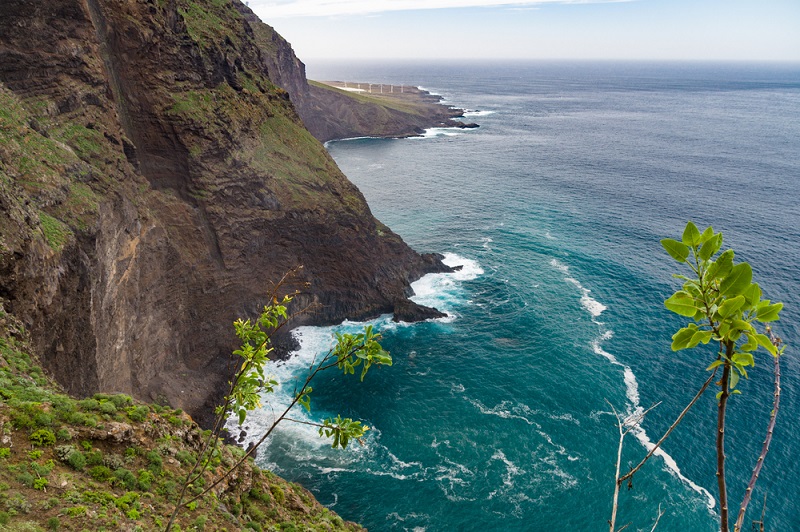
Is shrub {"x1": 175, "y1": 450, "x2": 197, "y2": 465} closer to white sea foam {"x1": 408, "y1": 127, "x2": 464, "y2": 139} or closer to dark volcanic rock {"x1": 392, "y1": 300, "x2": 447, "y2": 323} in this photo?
dark volcanic rock {"x1": 392, "y1": 300, "x2": 447, "y2": 323}

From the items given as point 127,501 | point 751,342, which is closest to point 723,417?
point 751,342

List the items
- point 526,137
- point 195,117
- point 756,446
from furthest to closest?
point 526,137 < point 195,117 < point 756,446

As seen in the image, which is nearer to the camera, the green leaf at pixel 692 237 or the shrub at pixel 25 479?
the green leaf at pixel 692 237

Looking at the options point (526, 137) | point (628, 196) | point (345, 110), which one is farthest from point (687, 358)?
point (345, 110)

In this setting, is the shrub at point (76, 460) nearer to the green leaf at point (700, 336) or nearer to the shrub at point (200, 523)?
the shrub at point (200, 523)

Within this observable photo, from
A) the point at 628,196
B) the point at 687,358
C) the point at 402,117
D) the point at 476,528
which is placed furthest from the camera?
the point at 402,117

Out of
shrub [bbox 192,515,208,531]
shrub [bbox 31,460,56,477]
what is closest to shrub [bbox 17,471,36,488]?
shrub [bbox 31,460,56,477]

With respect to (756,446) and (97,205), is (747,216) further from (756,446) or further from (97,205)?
(97,205)

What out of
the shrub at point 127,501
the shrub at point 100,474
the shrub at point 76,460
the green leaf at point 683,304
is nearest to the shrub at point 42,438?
the shrub at point 76,460
